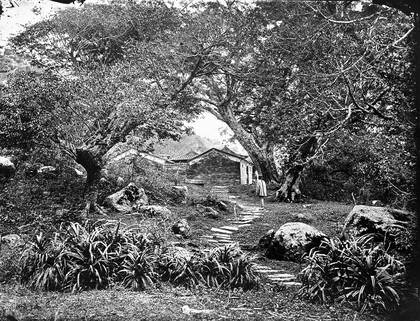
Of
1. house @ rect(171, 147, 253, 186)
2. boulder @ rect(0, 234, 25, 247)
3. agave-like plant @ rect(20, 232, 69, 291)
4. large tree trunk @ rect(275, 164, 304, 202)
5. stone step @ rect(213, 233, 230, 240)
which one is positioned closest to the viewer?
agave-like plant @ rect(20, 232, 69, 291)

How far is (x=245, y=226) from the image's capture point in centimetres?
416

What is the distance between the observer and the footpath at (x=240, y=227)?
3.19m

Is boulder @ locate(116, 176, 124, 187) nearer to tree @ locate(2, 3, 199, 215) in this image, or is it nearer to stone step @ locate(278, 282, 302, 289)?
tree @ locate(2, 3, 199, 215)

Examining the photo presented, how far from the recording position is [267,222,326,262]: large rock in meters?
3.66

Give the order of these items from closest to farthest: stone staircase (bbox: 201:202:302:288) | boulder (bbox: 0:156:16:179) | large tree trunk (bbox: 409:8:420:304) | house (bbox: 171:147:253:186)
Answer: large tree trunk (bbox: 409:8:420:304), stone staircase (bbox: 201:202:302:288), boulder (bbox: 0:156:16:179), house (bbox: 171:147:253:186)

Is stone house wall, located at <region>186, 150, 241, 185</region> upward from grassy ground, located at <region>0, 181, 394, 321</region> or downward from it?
upward

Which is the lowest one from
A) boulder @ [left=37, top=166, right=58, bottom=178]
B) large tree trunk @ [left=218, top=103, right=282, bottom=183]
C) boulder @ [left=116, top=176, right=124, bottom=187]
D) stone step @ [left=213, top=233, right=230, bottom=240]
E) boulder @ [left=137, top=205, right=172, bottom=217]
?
stone step @ [left=213, top=233, right=230, bottom=240]

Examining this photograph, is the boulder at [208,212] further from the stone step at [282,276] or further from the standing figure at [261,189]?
the stone step at [282,276]

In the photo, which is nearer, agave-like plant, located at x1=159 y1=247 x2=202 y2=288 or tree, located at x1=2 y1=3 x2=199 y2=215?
agave-like plant, located at x1=159 y1=247 x2=202 y2=288

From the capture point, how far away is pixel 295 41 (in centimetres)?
354

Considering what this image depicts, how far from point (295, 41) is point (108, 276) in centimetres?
290

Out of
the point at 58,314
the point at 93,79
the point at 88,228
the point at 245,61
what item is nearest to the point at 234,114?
the point at 245,61

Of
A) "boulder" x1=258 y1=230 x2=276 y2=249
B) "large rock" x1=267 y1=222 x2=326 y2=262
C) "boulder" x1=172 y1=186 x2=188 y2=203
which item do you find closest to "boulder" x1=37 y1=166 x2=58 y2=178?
"boulder" x1=172 y1=186 x2=188 y2=203

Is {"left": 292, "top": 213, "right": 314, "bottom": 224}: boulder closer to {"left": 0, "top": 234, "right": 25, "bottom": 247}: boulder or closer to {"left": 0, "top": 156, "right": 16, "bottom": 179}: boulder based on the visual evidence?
{"left": 0, "top": 234, "right": 25, "bottom": 247}: boulder
